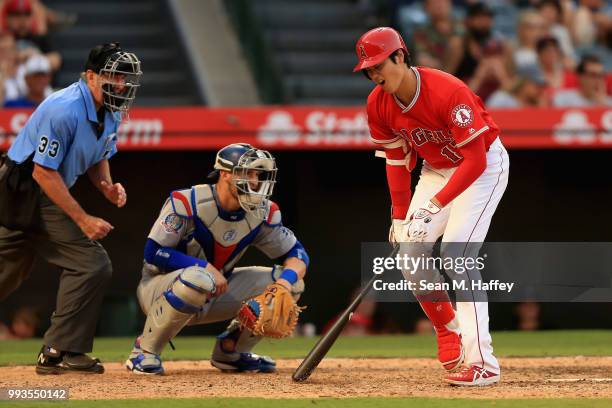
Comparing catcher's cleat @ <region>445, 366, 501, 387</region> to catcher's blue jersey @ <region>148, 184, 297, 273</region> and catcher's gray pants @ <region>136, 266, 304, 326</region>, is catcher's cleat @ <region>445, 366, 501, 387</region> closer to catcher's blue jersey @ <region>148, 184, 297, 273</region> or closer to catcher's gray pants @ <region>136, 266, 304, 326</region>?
catcher's gray pants @ <region>136, 266, 304, 326</region>

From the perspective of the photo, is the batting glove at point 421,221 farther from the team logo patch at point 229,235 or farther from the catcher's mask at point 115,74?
the catcher's mask at point 115,74

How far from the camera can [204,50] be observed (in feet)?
37.0

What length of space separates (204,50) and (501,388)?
22.4 feet

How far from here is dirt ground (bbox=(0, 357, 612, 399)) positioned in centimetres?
495

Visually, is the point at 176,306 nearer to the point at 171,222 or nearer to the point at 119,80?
the point at 171,222

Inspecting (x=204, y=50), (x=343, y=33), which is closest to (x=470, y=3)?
(x=343, y=33)

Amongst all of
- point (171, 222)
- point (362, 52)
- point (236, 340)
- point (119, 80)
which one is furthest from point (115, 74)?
point (236, 340)

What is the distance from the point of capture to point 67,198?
217 inches

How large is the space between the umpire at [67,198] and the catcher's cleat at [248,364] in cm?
65

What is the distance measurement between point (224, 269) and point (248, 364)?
511 mm

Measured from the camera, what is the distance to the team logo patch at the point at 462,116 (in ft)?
16.8

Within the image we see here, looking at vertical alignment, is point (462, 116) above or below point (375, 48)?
below

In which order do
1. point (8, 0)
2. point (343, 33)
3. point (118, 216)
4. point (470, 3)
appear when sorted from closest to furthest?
point (118, 216), point (8, 0), point (470, 3), point (343, 33)

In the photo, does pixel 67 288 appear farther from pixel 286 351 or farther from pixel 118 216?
pixel 118 216
